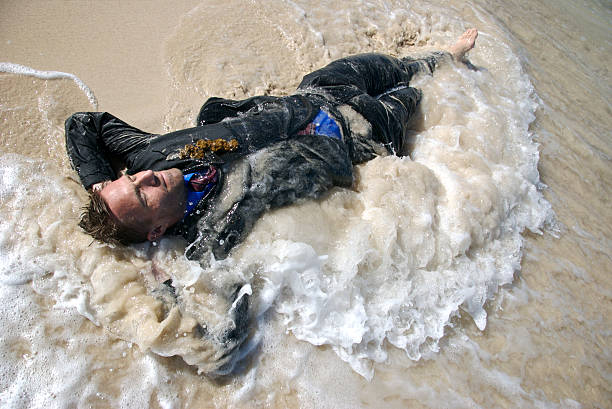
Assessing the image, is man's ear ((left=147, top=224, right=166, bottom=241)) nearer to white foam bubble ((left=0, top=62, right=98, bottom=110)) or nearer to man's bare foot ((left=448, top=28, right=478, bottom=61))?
white foam bubble ((left=0, top=62, right=98, bottom=110))

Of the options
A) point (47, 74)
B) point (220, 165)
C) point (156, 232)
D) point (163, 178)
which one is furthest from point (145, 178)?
point (47, 74)

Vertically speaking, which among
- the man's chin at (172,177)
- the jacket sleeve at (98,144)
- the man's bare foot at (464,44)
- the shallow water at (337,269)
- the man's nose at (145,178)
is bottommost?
the shallow water at (337,269)

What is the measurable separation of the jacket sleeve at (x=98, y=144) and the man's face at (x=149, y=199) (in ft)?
1.06

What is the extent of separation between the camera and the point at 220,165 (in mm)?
2525

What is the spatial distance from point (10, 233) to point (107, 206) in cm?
65

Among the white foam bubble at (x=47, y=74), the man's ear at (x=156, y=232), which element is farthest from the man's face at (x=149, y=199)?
the white foam bubble at (x=47, y=74)

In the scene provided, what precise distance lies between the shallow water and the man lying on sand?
0.48 ft

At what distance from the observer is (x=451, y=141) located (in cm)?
379

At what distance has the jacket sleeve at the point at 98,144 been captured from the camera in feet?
→ 8.18

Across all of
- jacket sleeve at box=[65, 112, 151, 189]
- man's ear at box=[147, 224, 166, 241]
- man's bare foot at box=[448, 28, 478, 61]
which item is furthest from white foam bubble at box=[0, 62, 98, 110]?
man's bare foot at box=[448, 28, 478, 61]

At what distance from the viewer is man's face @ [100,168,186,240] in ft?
7.22

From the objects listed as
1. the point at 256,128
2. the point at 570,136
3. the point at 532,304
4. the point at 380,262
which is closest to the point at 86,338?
the point at 256,128

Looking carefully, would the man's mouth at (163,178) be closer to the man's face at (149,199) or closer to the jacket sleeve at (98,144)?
the man's face at (149,199)

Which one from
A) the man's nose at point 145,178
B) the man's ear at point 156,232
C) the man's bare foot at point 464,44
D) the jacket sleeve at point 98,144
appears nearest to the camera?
the man's nose at point 145,178
